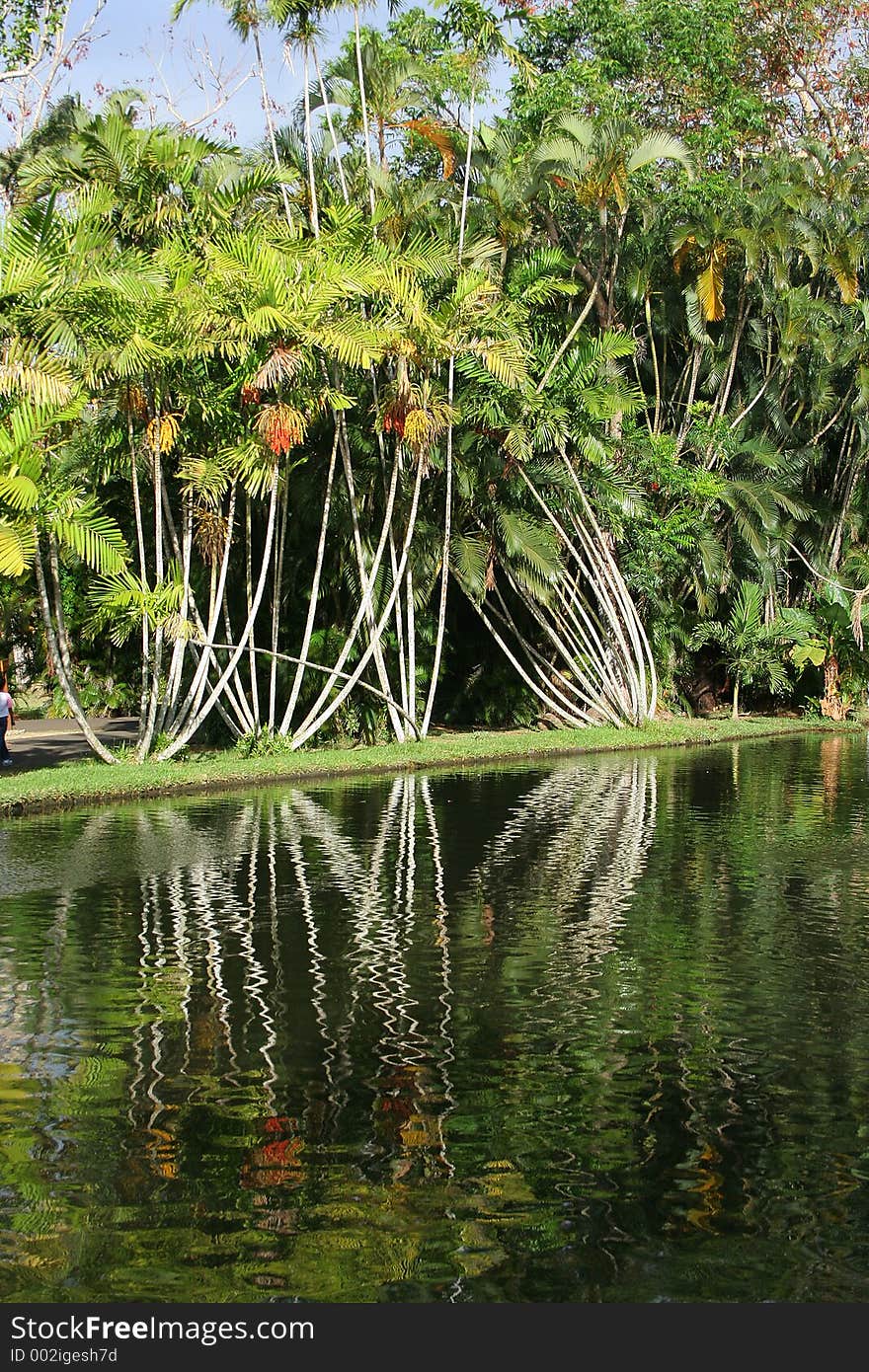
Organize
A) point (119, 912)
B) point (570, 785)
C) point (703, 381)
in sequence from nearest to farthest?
point (119, 912), point (570, 785), point (703, 381)

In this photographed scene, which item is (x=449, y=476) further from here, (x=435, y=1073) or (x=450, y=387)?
(x=435, y=1073)

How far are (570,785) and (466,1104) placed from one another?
461 inches

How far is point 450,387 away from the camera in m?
22.1

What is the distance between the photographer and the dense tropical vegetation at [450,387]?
60.6 ft

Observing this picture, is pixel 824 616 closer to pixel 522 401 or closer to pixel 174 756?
pixel 522 401

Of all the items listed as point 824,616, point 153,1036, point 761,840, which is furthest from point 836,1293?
point 824,616

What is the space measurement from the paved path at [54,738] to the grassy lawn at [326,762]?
69.2 inches

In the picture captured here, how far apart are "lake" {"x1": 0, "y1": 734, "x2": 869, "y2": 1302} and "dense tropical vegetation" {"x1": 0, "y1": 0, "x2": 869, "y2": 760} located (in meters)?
7.38

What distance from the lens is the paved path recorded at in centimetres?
2111

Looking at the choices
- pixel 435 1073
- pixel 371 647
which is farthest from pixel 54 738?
pixel 435 1073

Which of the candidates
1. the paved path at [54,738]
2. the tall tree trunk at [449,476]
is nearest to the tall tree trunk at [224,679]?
the paved path at [54,738]

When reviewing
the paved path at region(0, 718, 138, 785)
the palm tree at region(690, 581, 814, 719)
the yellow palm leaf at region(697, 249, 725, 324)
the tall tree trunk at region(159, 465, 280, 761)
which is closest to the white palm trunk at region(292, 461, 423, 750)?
the tall tree trunk at region(159, 465, 280, 761)

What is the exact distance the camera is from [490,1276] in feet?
14.7

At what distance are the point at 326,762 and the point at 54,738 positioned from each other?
689 centimetres
